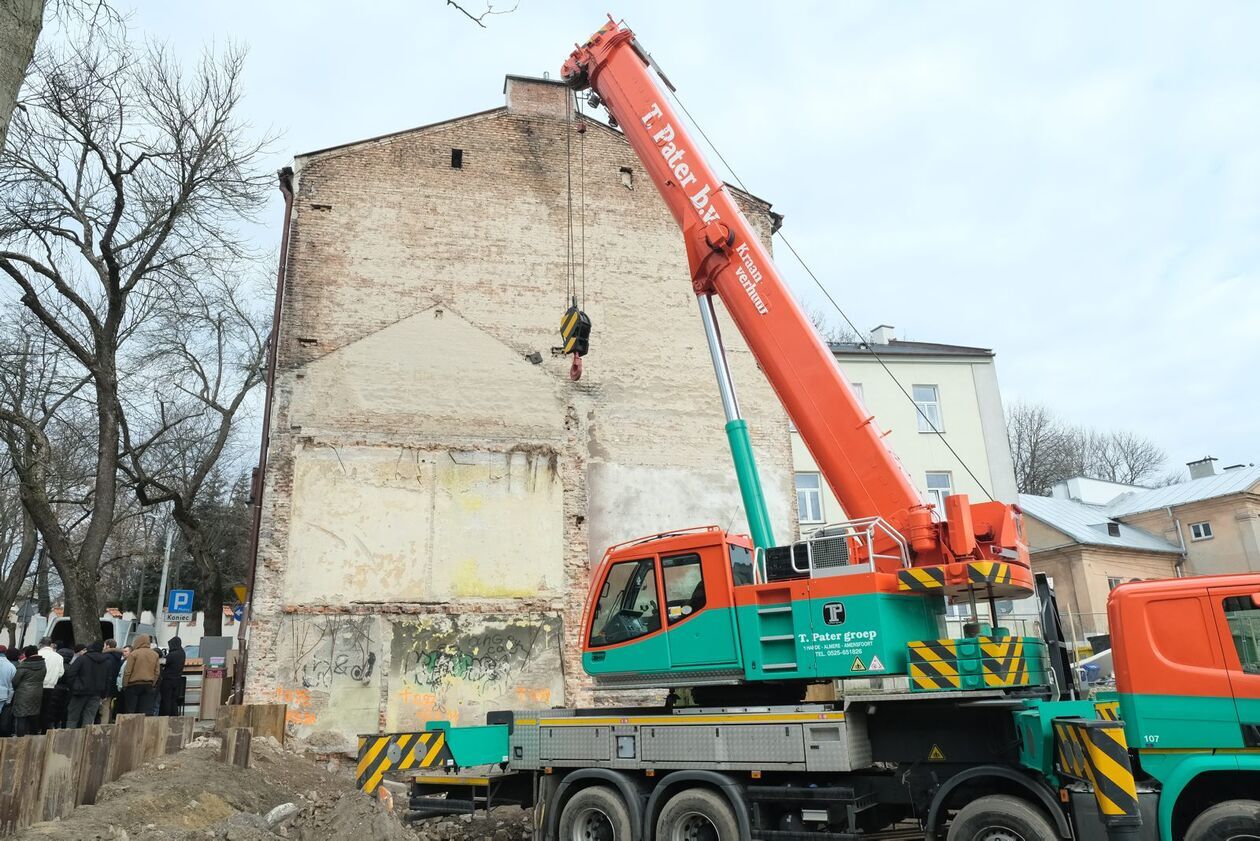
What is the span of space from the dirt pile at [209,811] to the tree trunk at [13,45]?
5.46 metres

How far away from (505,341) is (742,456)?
10114 mm

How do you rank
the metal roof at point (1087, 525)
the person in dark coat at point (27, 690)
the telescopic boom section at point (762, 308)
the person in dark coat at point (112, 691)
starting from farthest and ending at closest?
the metal roof at point (1087, 525)
the person in dark coat at point (112, 691)
the person in dark coat at point (27, 690)
the telescopic boom section at point (762, 308)

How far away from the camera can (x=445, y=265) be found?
18438 millimetres

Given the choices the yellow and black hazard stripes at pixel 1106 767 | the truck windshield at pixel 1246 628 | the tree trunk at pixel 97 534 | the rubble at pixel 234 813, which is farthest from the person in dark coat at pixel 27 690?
the truck windshield at pixel 1246 628

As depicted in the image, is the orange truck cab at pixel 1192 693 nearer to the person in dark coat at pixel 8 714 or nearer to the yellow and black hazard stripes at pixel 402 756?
the yellow and black hazard stripes at pixel 402 756

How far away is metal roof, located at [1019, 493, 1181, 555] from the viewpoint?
31359mm

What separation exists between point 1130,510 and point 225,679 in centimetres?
3263

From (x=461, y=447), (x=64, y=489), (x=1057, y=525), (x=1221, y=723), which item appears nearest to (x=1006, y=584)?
(x=1221, y=723)

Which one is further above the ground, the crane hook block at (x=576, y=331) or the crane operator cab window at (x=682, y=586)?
the crane hook block at (x=576, y=331)

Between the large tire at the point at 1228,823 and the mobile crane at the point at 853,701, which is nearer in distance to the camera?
the large tire at the point at 1228,823

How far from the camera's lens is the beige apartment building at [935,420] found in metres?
24.1

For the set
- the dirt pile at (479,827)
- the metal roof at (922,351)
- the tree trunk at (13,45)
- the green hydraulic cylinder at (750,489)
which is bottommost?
the dirt pile at (479,827)

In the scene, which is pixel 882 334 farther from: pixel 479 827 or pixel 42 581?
pixel 42 581

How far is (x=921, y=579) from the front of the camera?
7.36 metres
